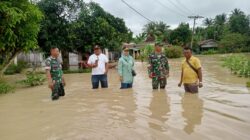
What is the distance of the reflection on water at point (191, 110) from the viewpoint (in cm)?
579

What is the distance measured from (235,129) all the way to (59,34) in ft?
68.4

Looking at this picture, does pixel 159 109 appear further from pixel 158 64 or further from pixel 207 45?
pixel 207 45

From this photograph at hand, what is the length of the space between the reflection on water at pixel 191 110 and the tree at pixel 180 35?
5298cm

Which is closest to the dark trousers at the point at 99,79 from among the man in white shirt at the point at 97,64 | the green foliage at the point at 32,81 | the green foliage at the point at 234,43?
the man in white shirt at the point at 97,64

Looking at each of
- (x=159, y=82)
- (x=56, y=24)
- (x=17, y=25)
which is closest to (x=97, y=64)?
(x=159, y=82)

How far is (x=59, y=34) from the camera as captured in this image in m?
25.0

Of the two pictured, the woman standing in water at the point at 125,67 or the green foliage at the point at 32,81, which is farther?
the green foliage at the point at 32,81

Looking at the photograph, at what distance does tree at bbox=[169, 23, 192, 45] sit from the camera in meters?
61.0

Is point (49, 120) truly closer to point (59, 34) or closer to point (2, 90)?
point (2, 90)

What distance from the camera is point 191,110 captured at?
23.1 ft

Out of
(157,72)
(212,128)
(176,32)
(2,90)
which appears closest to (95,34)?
(2,90)

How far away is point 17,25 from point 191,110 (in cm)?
940

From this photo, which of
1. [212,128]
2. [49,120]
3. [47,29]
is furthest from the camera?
[47,29]

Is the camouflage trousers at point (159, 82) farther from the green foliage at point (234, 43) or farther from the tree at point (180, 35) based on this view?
the tree at point (180, 35)
